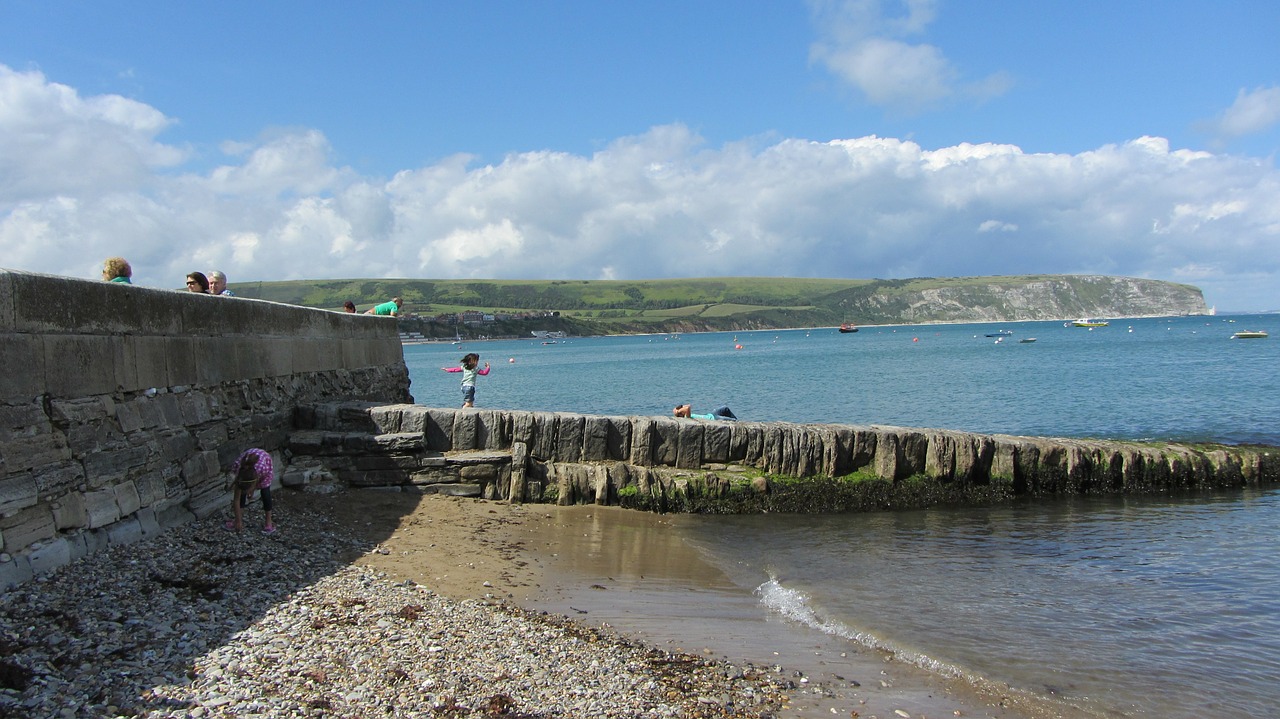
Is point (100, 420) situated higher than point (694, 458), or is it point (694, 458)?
point (100, 420)

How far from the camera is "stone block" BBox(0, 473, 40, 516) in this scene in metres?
5.48

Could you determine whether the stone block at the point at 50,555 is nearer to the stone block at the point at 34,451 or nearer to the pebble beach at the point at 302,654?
the pebble beach at the point at 302,654

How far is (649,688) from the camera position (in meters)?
5.31

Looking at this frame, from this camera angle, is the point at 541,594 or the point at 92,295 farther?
the point at 541,594

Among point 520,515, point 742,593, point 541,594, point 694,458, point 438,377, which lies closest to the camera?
point 541,594

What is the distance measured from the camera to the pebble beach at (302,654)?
4.45 metres

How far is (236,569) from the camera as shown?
6664 mm

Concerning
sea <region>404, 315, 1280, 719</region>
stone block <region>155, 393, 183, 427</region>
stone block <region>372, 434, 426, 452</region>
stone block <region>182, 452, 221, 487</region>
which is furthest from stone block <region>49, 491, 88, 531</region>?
stone block <region>372, 434, 426, 452</region>

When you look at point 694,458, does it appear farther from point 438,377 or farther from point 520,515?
point 438,377

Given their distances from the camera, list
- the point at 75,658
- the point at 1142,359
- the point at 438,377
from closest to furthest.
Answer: the point at 75,658 → the point at 1142,359 → the point at 438,377

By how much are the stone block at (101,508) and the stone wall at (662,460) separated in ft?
12.2

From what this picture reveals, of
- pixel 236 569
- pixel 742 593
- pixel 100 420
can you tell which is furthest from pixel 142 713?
pixel 742 593

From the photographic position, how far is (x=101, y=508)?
651 cm

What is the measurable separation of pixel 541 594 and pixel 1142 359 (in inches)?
2341
